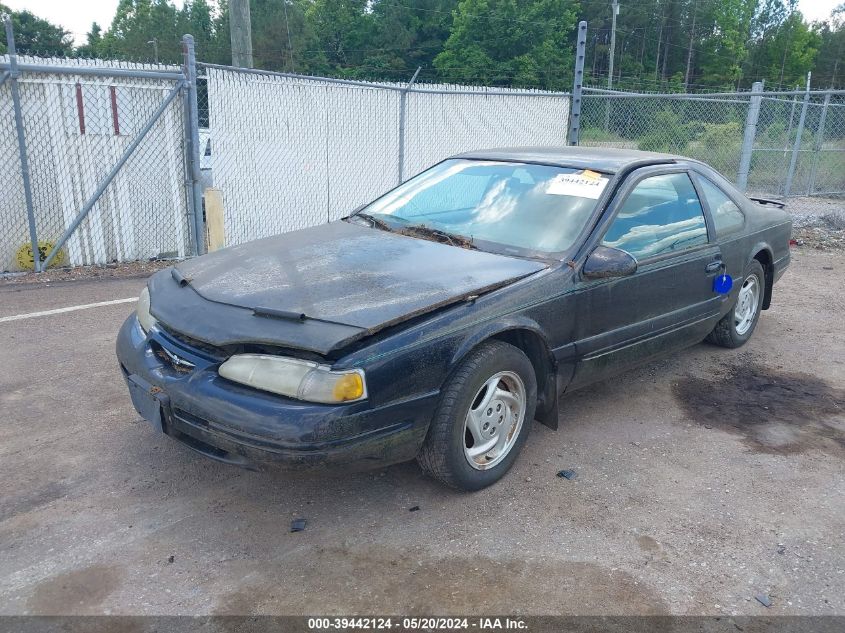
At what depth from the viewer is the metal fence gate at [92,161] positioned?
7.28m

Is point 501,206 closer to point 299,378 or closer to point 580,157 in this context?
point 580,157

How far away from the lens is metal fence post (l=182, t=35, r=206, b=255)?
25.3 feet

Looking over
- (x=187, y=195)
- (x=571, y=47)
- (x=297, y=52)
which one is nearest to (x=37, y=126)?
(x=187, y=195)

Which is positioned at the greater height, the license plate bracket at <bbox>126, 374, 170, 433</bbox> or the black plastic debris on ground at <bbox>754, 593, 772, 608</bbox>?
the license plate bracket at <bbox>126, 374, 170, 433</bbox>

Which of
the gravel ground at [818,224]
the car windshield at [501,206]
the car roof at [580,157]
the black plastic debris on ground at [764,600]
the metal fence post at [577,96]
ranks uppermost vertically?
the metal fence post at [577,96]

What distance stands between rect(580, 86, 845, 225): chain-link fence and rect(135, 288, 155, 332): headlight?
9.45 metres

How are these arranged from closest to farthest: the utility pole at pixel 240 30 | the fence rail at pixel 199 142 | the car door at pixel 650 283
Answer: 1. the car door at pixel 650 283
2. the fence rail at pixel 199 142
3. the utility pole at pixel 240 30

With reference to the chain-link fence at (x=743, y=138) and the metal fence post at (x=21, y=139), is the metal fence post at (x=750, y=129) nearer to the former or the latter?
the chain-link fence at (x=743, y=138)

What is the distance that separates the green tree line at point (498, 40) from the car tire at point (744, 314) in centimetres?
5030

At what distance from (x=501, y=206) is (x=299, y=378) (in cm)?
188

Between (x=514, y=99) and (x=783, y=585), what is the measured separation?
9777mm

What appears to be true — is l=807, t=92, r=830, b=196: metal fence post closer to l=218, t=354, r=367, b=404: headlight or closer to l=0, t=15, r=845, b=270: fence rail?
l=0, t=15, r=845, b=270: fence rail

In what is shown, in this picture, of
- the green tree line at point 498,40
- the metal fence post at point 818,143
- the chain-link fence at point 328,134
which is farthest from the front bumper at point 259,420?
the green tree line at point 498,40

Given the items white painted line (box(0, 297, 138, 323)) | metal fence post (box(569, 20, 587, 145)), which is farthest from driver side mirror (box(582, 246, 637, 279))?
metal fence post (box(569, 20, 587, 145))
